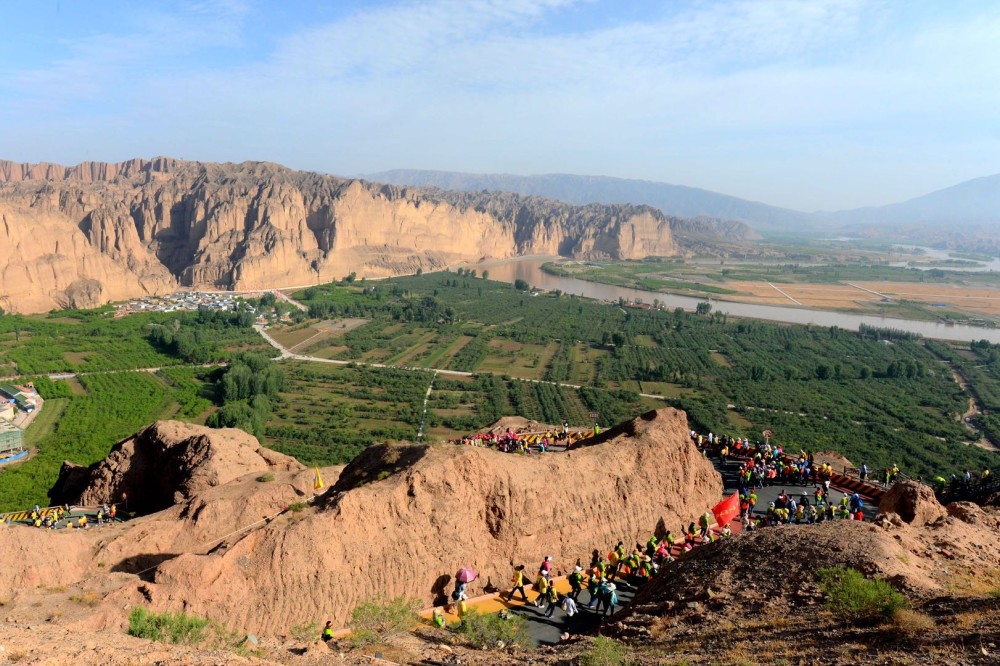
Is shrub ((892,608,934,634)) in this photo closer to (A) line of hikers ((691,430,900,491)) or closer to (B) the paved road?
(B) the paved road

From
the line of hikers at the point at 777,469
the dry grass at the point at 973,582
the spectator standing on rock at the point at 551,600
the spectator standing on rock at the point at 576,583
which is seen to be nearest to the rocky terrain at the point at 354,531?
the spectator standing on rock at the point at 551,600

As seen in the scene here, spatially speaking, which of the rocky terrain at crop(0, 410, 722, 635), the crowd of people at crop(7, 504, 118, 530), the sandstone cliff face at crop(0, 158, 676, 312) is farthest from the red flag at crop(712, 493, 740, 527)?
the sandstone cliff face at crop(0, 158, 676, 312)

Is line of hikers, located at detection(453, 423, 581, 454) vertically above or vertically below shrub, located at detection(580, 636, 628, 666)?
below

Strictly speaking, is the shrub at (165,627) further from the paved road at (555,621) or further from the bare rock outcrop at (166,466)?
the bare rock outcrop at (166,466)

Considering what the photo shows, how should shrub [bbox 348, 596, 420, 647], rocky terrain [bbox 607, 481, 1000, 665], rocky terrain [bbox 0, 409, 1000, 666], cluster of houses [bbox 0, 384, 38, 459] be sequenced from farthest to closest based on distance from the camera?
cluster of houses [bbox 0, 384, 38, 459], shrub [bbox 348, 596, 420, 647], rocky terrain [bbox 0, 409, 1000, 666], rocky terrain [bbox 607, 481, 1000, 665]

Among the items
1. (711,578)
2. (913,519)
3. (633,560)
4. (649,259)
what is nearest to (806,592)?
→ (711,578)

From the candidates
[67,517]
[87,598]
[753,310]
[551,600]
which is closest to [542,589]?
[551,600]
